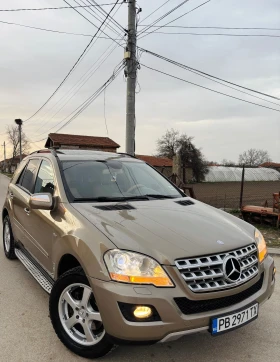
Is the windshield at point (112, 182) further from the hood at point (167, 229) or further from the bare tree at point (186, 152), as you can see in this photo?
the bare tree at point (186, 152)

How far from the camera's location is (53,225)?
3.17 metres

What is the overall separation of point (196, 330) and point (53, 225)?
5.30ft

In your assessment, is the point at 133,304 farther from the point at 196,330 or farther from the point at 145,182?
the point at 145,182

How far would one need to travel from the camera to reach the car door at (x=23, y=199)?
414cm

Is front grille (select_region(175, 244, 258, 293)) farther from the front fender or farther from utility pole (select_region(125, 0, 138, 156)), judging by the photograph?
utility pole (select_region(125, 0, 138, 156))

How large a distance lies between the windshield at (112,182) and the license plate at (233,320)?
151 centimetres

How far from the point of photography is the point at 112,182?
3.73m

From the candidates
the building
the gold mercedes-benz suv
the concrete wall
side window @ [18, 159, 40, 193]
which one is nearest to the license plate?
the gold mercedes-benz suv

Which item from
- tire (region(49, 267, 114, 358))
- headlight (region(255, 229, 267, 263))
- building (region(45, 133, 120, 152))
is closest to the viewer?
tire (region(49, 267, 114, 358))

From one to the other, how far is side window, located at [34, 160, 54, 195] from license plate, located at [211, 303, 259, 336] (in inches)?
81.3

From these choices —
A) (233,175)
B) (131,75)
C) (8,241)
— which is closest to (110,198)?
(8,241)

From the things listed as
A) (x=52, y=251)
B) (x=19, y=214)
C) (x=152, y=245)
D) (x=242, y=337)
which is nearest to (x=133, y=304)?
(x=152, y=245)

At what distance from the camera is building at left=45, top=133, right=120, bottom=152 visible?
32.2 m

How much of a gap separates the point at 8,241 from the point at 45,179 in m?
1.92
